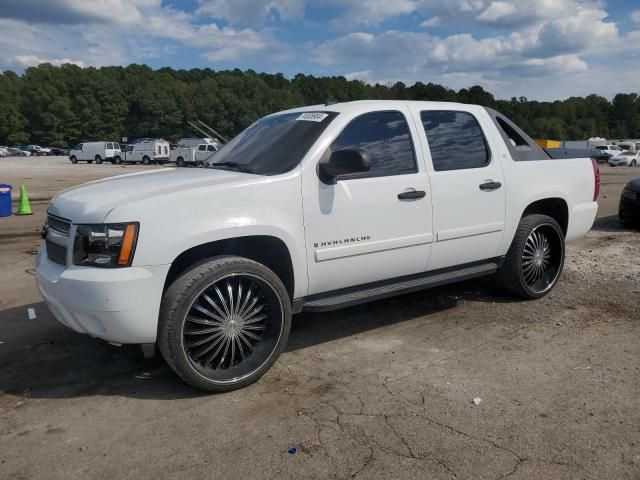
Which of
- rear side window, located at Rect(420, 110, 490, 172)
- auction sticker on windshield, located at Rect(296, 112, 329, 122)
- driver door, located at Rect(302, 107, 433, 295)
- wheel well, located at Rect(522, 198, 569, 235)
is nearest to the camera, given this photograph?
driver door, located at Rect(302, 107, 433, 295)

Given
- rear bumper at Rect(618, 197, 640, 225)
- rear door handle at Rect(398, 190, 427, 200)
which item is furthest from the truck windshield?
rear bumper at Rect(618, 197, 640, 225)

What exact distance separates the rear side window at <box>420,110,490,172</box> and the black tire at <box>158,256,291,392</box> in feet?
5.93

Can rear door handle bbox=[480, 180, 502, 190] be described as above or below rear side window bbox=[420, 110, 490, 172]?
below

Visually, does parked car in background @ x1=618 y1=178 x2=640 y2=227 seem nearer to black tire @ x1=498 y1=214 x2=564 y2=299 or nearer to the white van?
black tire @ x1=498 y1=214 x2=564 y2=299

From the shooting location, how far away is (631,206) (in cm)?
961

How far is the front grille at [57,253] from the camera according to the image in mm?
3365

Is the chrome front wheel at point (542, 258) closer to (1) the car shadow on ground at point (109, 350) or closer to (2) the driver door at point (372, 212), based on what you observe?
(1) the car shadow on ground at point (109, 350)

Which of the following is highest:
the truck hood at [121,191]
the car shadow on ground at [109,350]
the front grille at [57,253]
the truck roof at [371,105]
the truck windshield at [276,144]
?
the truck roof at [371,105]

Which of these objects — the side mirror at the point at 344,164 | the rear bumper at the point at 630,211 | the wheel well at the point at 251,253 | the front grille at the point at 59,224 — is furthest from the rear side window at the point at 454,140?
the rear bumper at the point at 630,211

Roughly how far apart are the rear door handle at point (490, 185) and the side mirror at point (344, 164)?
145cm

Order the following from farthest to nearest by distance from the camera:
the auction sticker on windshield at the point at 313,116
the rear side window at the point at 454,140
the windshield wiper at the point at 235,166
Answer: the rear side window at the point at 454,140 → the auction sticker on windshield at the point at 313,116 → the windshield wiper at the point at 235,166

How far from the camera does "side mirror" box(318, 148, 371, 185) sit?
359 centimetres

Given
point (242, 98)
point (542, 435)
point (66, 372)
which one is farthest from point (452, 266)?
point (242, 98)

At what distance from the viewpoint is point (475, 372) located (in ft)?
12.2
